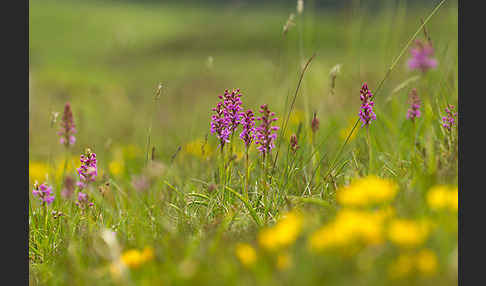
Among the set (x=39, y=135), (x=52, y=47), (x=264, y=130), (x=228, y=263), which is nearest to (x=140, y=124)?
(x=39, y=135)

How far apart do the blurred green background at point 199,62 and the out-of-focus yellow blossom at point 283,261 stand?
1386mm

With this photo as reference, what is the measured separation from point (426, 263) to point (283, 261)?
0.42 meters

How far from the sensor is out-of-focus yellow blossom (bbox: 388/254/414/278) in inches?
54.7

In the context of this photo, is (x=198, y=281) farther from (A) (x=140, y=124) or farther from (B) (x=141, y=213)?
(A) (x=140, y=124)

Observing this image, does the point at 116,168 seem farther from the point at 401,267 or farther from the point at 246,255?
the point at 401,267

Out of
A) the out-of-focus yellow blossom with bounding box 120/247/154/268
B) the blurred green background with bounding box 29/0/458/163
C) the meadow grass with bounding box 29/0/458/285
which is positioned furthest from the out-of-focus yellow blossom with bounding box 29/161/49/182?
the out-of-focus yellow blossom with bounding box 120/247/154/268

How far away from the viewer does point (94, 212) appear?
2914mm

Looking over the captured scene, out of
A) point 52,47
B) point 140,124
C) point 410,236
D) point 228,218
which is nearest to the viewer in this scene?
point 410,236

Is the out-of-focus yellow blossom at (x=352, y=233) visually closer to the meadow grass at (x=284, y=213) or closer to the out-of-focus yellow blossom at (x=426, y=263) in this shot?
the meadow grass at (x=284, y=213)

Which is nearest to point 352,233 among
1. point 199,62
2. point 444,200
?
point 444,200

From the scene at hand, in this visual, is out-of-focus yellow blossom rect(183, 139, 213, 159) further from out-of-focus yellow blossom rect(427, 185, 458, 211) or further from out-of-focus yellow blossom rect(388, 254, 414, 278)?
out-of-focus yellow blossom rect(388, 254, 414, 278)

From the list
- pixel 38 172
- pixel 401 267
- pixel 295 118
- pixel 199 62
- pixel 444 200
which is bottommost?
pixel 38 172

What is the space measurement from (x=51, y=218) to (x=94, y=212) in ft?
0.93

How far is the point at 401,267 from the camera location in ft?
4.60
